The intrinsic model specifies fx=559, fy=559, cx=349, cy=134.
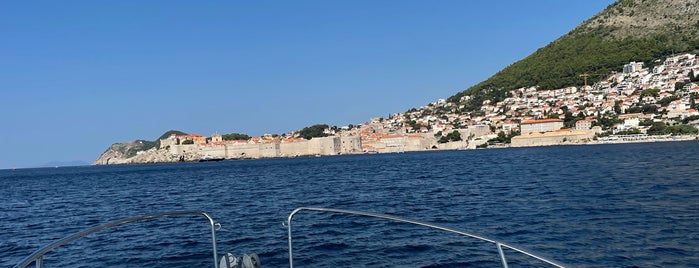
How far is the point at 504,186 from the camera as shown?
63.6ft

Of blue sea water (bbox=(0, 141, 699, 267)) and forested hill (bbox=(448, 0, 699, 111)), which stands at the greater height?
forested hill (bbox=(448, 0, 699, 111))

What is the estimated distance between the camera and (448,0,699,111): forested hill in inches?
4134

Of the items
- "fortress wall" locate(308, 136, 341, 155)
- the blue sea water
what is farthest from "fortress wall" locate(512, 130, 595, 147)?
the blue sea water

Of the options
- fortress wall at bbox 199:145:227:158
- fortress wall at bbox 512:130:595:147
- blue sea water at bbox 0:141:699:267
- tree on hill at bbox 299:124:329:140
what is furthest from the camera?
tree on hill at bbox 299:124:329:140

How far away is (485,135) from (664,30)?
4196 centimetres

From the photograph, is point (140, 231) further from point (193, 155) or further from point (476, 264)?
point (193, 155)

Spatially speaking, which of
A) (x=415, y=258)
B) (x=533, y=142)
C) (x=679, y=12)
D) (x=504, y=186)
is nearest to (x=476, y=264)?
(x=415, y=258)

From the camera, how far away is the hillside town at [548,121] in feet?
262

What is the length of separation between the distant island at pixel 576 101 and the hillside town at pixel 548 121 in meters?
0.19

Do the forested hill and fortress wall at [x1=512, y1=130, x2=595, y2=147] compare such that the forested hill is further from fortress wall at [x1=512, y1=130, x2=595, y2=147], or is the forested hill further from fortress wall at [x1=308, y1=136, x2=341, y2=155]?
fortress wall at [x1=308, y1=136, x2=341, y2=155]

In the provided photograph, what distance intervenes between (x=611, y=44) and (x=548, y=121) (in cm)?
3441

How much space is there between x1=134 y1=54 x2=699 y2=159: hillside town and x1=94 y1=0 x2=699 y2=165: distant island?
0.19 m

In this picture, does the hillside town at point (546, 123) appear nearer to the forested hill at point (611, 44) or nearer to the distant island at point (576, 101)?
the distant island at point (576, 101)

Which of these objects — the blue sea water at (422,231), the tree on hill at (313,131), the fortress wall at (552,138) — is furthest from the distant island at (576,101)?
the blue sea water at (422,231)
